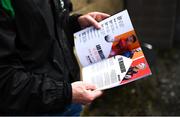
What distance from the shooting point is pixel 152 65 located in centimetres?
378

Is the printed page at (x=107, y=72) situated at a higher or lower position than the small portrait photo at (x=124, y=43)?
lower

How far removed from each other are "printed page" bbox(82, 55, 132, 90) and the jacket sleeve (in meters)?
0.19

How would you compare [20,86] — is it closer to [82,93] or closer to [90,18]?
[82,93]

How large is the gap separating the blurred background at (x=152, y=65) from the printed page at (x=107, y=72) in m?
1.21

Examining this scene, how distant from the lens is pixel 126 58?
5.83 ft

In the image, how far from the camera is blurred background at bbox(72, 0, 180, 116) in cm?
368

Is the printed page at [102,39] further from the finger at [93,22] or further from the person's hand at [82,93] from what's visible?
the person's hand at [82,93]

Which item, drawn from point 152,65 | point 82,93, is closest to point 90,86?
point 82,93

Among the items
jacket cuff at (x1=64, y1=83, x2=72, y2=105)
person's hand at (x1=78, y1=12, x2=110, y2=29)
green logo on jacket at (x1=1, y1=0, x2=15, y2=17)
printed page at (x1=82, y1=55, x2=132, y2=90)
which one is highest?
green logo on jacket at (x1=1, y1=0, x2=15, y2=17)

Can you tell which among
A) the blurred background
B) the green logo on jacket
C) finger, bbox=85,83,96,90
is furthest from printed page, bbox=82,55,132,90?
the blurred background

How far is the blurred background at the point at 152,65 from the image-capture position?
3685 millimetres

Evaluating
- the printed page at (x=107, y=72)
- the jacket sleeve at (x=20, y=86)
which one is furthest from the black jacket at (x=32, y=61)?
the printed page at (x=107, y=72)

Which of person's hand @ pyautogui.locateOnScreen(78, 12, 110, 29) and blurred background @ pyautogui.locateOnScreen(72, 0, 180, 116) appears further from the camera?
blurred background @ pyautogui.locateOnScreen(72, 0, 180, 116)

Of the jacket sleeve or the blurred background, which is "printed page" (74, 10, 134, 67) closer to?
the jacket sleeve
